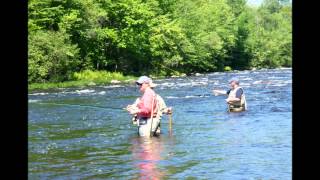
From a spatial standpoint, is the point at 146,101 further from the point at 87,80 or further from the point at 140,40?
the point at 140,40

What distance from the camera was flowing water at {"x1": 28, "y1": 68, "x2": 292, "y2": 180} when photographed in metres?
10.8

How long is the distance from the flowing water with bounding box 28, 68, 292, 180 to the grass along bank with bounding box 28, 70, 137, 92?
51.5ft

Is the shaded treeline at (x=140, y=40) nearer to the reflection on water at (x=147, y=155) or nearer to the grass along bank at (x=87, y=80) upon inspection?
the grass along bank at (x=87, y=80)

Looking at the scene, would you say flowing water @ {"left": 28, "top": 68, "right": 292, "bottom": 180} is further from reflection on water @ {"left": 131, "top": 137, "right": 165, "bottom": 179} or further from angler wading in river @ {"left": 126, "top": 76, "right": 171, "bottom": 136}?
angler wading in river @ {"left": 126, "top": 76, "right": 171, "bottom": 136}

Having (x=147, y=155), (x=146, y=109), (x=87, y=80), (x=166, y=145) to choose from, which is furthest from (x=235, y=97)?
(x=87, y=80)

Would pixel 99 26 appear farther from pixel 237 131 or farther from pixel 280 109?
pixel 237 131

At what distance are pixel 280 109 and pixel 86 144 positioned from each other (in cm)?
1113

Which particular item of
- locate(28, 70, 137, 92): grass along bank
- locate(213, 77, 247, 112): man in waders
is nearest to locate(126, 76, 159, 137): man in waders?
locate(213, 77, 247, 112): man in waders

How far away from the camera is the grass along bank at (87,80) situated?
4090 cm

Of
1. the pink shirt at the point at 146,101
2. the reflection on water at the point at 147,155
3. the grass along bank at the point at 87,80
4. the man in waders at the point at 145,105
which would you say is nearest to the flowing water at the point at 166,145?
the reflection on water at the point at 147,155

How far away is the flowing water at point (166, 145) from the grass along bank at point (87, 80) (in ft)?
51.5
